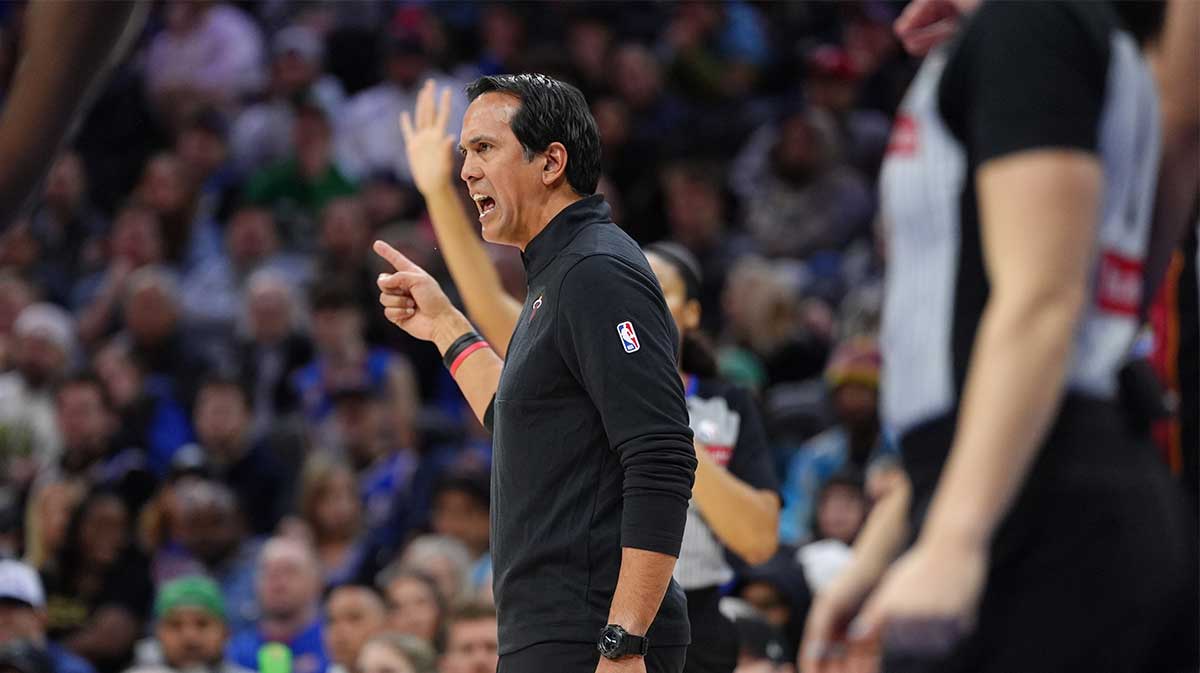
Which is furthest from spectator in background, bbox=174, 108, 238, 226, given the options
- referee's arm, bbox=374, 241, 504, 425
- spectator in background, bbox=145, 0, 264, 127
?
referee's arm, bbox=374, 241, 504, 425

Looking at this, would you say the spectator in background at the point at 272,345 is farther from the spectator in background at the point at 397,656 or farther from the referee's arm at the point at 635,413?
the referee's arm at the point at 635,413

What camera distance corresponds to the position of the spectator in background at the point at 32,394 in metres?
9.89

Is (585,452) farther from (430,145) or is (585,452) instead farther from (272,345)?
(272,345)

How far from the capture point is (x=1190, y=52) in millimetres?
2184

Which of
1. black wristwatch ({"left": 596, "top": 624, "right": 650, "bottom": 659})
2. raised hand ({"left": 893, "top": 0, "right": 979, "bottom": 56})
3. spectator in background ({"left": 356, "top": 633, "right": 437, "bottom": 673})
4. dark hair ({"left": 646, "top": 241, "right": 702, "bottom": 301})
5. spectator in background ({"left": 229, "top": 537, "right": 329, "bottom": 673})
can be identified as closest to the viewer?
raised hand ({"left": 893, "top": 0, "right": 979, "bottom": 56})

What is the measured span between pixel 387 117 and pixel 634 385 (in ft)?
31.3

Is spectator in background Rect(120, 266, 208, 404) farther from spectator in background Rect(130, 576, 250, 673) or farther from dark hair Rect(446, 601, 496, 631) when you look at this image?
dark hair Rect(446, 601, 496, 631)

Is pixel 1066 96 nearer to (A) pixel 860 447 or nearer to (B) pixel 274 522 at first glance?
(A) pixel 860 447

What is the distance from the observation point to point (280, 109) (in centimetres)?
1274

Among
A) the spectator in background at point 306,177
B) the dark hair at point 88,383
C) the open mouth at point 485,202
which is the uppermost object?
the open mouth at point 485,202

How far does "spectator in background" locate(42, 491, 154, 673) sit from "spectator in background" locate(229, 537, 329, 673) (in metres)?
0.69

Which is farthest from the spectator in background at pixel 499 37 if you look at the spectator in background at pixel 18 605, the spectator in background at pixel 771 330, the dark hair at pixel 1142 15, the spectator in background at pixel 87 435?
the dark hair at pixel 1142 15

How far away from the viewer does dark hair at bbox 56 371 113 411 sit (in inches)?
388

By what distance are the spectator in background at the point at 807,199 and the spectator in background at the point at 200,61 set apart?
14.0 feet
